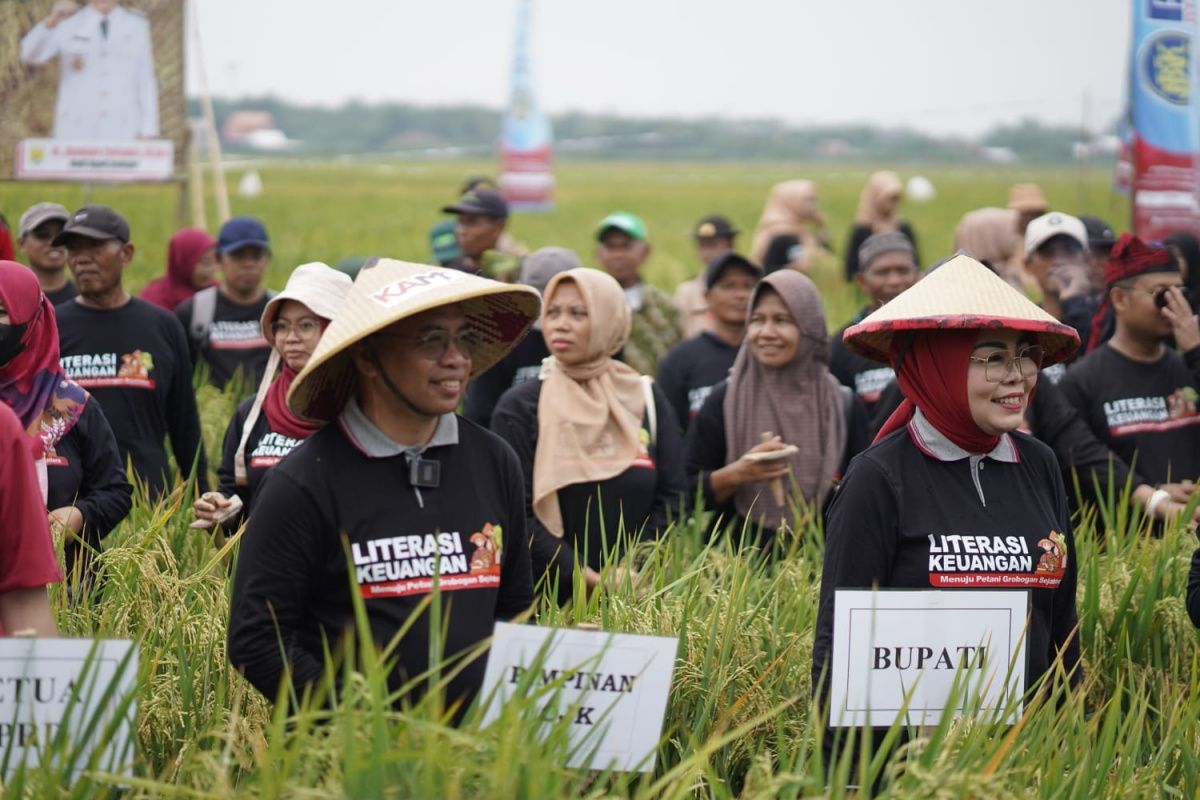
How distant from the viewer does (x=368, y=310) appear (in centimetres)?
300

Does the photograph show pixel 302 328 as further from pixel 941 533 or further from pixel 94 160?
pixel 94 160

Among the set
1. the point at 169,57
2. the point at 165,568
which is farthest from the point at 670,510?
the point at 169,57

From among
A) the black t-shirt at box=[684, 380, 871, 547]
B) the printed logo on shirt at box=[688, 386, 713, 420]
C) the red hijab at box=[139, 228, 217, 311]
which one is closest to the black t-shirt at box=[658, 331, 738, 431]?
the printed logo on shirt at box=[688, 386, 713, 420]

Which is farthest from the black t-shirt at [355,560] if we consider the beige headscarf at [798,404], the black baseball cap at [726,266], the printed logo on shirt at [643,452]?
the black baseball cap at [726,266]

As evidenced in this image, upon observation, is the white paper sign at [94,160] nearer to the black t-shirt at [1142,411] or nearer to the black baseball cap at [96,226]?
the black baseball cap at [96,226]

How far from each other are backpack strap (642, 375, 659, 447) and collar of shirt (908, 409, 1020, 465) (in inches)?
75.4

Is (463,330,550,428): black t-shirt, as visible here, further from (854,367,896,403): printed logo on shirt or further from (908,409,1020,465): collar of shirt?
(908,409,1020,465): collar of shirt

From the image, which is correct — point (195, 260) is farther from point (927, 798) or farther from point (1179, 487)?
point (927, 798)

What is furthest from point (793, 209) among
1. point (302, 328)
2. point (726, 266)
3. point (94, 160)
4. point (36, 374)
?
point (36, 374)

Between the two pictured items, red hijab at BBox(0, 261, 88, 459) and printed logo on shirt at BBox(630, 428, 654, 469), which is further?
printed logo on shirt at BBox(630, 428, 654, 469)

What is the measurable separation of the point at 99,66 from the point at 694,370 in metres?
5.77

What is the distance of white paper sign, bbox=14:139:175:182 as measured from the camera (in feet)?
33.1

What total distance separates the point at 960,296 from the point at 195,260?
5626 millimetres

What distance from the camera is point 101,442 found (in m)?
4.49
